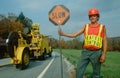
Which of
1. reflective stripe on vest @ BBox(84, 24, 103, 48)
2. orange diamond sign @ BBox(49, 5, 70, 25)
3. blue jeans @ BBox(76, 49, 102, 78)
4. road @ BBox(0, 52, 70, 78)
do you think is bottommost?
road @ BBox(0, 52, 70, 78)

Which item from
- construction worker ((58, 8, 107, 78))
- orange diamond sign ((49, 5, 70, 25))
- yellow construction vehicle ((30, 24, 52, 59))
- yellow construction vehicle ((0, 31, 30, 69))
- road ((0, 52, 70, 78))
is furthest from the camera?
yellow construction vehicle ((30, 24, 52, 59))

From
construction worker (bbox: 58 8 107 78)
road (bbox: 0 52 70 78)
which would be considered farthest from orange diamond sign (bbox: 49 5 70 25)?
road (bbox: 0 52 70 78)

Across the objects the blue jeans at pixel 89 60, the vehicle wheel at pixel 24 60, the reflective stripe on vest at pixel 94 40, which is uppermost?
the reflective stripe on vest at pixel 94 40

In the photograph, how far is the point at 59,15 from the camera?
1230 cm

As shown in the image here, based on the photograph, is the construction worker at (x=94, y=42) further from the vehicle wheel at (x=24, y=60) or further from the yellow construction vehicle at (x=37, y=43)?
the yellow construction vehicle at (x=37, y=43)

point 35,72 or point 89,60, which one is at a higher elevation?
point 89,60

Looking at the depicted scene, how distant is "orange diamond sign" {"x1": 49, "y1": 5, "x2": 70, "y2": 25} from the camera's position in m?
12.1

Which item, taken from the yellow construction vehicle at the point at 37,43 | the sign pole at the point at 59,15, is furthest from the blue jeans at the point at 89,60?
the yellow construction vehicle at the point at 37,43

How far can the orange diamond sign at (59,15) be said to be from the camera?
12086 millimetres

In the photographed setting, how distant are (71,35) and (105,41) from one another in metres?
0.92

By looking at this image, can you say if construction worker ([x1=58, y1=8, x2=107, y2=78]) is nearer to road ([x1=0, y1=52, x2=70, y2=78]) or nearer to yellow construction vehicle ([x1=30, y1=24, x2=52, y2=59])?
road ([x1=0, y1=52, x2=70, y2=78])

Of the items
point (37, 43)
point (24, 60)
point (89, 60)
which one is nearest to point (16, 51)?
point (24, 60)

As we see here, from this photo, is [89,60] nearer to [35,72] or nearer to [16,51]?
[35,72]

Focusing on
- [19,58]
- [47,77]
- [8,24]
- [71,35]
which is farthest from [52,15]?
[8,24]
